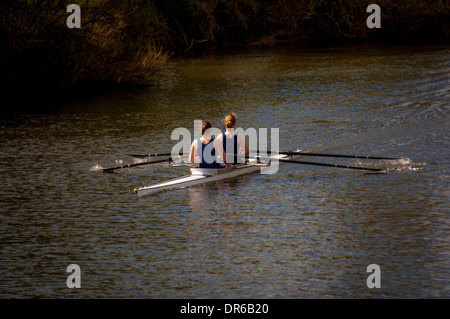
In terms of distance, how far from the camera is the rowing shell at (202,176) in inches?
614

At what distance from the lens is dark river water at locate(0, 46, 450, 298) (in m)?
10.8

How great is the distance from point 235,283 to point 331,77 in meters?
25.6

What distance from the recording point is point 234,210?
47.1 feet

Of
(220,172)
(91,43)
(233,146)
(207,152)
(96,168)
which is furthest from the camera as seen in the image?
(91,43)

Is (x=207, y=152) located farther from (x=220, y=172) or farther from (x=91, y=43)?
(x=91, y=43)

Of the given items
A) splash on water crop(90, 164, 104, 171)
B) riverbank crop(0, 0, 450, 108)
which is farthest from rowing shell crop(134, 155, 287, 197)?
riverbank crop(0, 0, 450, 108)

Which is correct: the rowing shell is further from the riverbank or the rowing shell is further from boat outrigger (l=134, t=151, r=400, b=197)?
the riverbank

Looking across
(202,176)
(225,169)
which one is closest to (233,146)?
(225,169)

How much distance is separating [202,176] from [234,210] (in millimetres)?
2299

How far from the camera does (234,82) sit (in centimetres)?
3466

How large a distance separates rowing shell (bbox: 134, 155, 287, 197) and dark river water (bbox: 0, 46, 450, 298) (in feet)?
0.60

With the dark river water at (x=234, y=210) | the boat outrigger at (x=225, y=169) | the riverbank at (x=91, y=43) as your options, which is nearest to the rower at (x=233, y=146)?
the boat outrigger at (x=225, y=169)

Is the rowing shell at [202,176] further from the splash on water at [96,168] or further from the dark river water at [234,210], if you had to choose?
the splash on water at [96,168]
